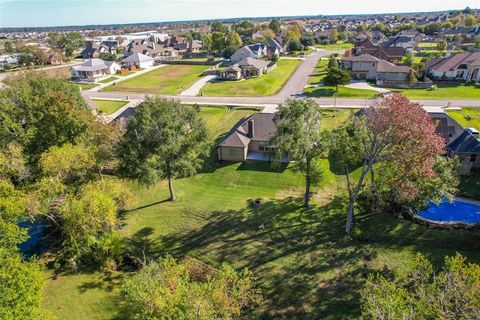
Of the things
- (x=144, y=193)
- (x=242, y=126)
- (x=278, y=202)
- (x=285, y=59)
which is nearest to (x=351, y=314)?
(x=278, y=202)

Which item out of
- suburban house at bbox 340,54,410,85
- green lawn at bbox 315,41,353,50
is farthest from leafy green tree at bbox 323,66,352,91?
green lawn at bbox 315,41,353,50

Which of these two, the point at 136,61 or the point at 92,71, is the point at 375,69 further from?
the point at 92,71

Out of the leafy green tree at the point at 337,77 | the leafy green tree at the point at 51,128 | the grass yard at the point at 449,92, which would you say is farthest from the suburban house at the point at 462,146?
the leafy green tree at the point at 51,128

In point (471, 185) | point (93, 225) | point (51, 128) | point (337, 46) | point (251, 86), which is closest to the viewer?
point (93, 225)

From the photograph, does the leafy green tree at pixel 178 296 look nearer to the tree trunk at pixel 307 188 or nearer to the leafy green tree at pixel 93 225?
the leafy green tree at pixel 93 225

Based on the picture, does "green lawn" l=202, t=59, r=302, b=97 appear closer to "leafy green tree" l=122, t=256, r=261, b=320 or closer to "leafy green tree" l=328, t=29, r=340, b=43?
"leafy green tree" l=122, t=256, r=261, b=320

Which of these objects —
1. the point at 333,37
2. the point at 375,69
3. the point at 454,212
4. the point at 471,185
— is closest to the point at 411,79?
the point at 375,69
